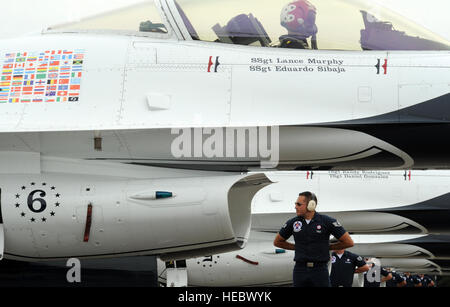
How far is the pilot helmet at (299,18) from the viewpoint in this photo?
7293 millimetres

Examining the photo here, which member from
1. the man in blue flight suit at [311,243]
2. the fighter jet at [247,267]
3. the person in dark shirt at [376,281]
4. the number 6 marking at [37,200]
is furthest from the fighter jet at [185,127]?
the person in dark shirt at [376,281]

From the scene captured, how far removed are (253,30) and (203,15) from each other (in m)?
0.46

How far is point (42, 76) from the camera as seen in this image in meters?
7.03

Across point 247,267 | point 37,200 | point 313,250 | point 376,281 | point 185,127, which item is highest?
point 185,127

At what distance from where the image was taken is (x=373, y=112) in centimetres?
680

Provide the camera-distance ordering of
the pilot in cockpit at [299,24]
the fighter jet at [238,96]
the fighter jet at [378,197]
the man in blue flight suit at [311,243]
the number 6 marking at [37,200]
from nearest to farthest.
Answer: the man in blue flight suit at [311,243] < the number 6 marking at [37,200] < the fighter jet at [238,96] < the pilot in cockpit at [299,24] < the fighter jet at [378,197]

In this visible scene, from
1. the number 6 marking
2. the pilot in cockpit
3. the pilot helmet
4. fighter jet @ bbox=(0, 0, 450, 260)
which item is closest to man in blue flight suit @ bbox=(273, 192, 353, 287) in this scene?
fighter jet @ bbox=(0, 0, 450, 260)

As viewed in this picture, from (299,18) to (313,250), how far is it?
2.17 m

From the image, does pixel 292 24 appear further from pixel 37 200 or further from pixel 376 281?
pixel 376 281

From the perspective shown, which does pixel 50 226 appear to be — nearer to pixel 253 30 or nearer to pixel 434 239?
pixel 253 30

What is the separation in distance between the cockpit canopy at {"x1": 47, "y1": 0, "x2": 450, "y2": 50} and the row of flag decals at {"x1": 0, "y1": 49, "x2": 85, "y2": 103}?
2.02 ft

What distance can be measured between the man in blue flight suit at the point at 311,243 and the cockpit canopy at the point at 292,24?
1.58 m

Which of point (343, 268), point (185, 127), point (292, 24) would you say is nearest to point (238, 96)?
point (185, 127)

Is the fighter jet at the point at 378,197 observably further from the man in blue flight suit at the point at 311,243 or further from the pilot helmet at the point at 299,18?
the man in blue flight suit at the point at 311,243
